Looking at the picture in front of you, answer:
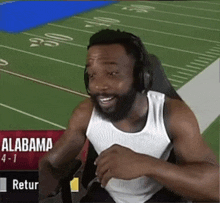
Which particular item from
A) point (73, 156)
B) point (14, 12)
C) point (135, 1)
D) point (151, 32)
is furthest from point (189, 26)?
point (73, 156)

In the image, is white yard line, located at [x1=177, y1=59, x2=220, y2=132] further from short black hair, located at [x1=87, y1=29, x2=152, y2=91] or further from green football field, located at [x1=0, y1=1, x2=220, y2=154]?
short black hair, located at [x1=87, y1=29, x2=152, y2=91]

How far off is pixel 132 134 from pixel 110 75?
0.27 m

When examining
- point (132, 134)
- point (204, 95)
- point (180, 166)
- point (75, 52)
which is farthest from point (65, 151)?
point (75, 52)

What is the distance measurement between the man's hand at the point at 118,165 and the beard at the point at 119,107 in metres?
0.21

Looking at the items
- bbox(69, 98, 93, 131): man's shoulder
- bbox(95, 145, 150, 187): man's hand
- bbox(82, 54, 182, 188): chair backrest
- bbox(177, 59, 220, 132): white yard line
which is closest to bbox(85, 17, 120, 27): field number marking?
bbox(177, 59, 220, 132): white yard line

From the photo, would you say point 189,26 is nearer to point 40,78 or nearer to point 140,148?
point 40,78

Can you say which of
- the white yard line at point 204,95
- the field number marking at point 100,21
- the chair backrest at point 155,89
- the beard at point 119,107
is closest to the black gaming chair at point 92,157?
the chair backrest at point 155,89

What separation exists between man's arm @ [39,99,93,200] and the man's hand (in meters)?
0.36

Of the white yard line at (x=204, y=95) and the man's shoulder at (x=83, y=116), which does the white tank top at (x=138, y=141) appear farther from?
the white yard line at (x=204, y=95)

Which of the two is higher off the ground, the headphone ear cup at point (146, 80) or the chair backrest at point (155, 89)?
the headphone ear cup at point (146, 80)

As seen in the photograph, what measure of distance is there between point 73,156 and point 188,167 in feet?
1.88

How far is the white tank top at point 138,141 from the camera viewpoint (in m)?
1.58

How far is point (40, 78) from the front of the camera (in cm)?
490

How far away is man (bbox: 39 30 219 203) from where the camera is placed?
141 centimetres
